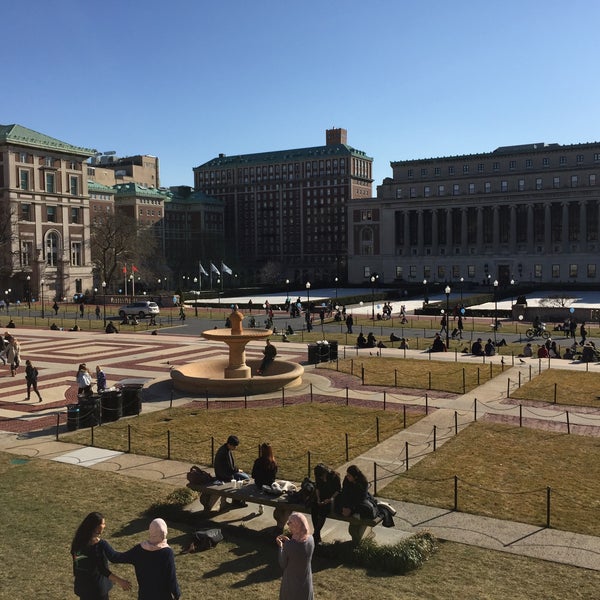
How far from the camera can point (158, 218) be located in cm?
15388

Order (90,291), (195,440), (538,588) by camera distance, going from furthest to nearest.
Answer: (90,291)
(195,440)
(538,588)

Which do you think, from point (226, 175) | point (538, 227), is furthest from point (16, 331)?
point (226, 175)

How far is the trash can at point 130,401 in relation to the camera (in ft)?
77.5

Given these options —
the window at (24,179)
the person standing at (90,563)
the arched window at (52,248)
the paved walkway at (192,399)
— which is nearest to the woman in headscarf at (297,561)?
the person standing at (90,563)

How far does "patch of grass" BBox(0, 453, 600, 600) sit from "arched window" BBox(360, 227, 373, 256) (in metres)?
121

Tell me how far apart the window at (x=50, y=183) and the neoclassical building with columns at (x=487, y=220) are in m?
59.8

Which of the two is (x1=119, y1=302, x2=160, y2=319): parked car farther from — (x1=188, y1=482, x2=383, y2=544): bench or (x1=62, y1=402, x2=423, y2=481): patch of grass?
(x1=188, y1=482, x2=383, y2=544): bench

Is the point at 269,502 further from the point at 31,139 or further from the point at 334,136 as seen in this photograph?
the point at 334,136

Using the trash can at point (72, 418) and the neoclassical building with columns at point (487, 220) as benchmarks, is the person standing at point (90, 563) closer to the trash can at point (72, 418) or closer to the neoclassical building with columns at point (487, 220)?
the trash can at point (72, 418)

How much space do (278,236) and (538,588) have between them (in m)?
168

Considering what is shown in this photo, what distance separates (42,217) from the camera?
9631cm

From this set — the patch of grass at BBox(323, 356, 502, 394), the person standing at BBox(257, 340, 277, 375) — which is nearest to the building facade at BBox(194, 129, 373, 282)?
the patch of grass at BBox(323, 356, 502, 394)

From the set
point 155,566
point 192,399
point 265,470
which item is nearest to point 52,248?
point 192,399

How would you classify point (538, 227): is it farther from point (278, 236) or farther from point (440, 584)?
point (440, 584)
